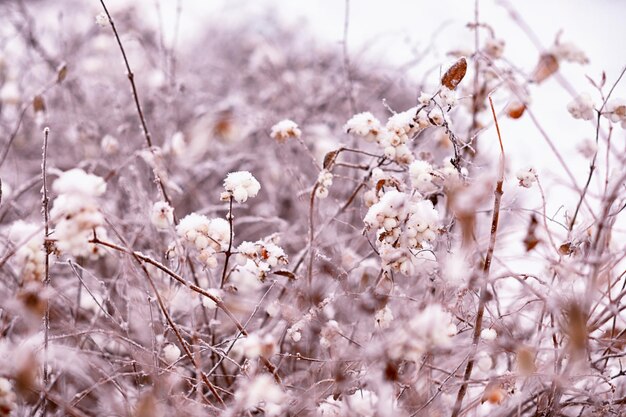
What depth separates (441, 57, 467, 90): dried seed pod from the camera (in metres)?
1.01

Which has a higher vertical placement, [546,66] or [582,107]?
[546,66]

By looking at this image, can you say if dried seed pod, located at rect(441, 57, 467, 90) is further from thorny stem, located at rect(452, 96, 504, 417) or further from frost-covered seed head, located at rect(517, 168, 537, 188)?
frost-covered seed head, located at rect(517, 168, 537, 188)

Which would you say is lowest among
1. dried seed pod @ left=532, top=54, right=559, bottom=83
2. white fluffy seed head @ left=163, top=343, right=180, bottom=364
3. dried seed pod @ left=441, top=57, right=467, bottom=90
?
white fluffy seed head @ left=163, top=343, right=180, bottom=364

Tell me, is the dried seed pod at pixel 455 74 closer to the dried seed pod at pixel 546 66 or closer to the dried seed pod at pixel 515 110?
the dried seed pod at pixel 515 110

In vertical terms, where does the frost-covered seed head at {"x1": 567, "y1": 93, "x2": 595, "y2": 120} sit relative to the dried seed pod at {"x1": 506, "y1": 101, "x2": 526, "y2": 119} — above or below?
below

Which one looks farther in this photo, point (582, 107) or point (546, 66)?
point (546, 66)

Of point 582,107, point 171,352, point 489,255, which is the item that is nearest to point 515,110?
point 582,107

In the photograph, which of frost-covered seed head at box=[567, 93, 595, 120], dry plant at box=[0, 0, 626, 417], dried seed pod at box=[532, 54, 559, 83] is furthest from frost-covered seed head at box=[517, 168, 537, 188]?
dried seed pod at box=[532, 54, 559, 83]

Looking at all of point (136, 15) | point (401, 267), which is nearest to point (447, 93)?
point (401, 267)

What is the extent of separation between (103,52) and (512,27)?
2.43 m

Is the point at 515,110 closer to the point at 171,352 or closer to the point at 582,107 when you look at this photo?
the point at 582,107

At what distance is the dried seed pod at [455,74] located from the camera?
39.9 inches

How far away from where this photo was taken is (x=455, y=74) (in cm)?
102

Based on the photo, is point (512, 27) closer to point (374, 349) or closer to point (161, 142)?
point (161, 142)
